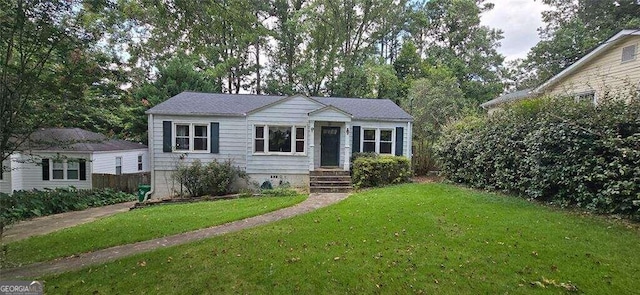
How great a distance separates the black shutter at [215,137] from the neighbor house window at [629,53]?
16.2 meters

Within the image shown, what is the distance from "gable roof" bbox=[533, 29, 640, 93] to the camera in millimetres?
10367

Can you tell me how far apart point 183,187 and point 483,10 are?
3266 cm

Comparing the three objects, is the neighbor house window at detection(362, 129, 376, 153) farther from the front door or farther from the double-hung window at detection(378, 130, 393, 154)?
the front door

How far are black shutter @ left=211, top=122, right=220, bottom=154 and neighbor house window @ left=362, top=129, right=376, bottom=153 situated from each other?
21.6 feet

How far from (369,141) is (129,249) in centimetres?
1041

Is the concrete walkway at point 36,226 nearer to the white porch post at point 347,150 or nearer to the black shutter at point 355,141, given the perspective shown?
the white porch post at point 347,150

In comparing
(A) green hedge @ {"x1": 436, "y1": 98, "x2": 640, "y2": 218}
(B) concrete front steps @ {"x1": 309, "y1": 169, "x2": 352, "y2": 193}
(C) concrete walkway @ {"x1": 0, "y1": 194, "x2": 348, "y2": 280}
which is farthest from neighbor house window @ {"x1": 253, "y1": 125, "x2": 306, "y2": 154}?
(A) green hedge @ {"x1": 436, "y1": 98, "x2": 640, "y2": 218}

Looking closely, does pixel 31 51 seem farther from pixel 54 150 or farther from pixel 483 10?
pixel 483 10

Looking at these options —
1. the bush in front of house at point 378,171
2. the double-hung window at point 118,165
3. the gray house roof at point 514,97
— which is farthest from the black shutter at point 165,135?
the gray house roof at point 514,97

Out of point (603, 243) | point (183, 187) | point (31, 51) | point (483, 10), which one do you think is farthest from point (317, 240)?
point (483, 10)

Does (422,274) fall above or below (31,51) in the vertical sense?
below

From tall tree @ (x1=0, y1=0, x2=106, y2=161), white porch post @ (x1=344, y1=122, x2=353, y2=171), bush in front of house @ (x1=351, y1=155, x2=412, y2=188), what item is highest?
tall tree @ (x1=0, y1=0, x2=106, y2=161)

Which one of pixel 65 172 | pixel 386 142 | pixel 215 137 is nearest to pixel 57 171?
pixel 65 172

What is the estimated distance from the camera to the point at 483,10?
97.0ft
